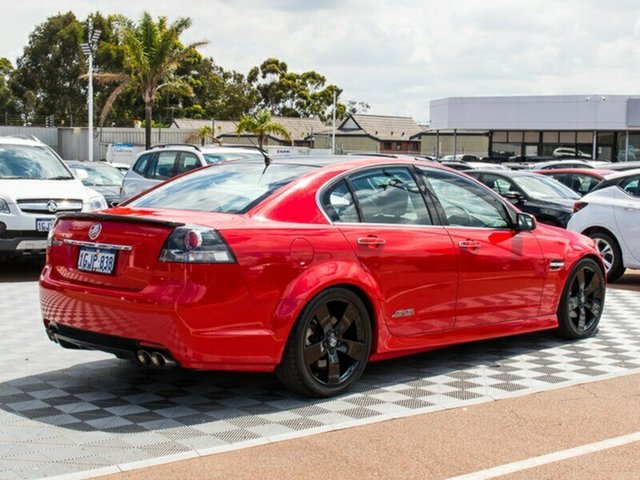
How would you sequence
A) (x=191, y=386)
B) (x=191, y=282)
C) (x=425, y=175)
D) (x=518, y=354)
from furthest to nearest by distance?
(x=518, y=354), (x=425, y=175), (x=191, y=386), (x=191, y=282)

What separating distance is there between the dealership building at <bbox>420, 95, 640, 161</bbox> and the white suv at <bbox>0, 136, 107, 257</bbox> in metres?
41.0

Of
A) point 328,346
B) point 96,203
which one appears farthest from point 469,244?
point 96,203

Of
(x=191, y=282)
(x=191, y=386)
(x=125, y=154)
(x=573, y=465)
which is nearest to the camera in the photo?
(x=573, y=465)

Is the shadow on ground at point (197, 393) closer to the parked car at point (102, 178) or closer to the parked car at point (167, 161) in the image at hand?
the parked car at point (167, 161)

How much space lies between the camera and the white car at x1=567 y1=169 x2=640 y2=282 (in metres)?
12.5

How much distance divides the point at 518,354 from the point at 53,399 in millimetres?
3770

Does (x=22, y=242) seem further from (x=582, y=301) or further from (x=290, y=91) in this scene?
(x=290, y=91)

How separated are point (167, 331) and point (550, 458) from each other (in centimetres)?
224

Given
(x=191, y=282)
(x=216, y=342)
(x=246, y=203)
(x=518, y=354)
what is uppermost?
(x=246, y=203)

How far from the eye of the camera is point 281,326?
19.4ft

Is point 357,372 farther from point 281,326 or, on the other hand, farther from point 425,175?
point 425,175

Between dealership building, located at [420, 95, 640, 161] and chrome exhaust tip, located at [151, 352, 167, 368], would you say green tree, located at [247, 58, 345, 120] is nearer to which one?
dealership building, located at [420, 95, 640, 161]

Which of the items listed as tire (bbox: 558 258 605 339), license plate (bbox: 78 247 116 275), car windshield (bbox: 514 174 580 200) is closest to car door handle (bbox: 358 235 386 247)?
license plate (bbox: 78 247 116 275)

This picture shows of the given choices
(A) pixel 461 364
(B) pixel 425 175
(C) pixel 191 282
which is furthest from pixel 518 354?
(C) pixel 191 282
